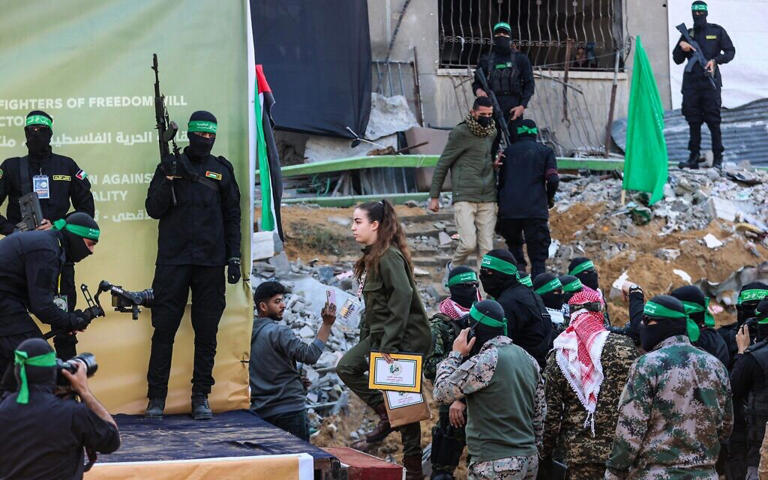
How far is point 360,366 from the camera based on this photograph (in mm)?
8367

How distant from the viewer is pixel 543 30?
19.4 meters

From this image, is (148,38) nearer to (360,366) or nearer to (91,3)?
(91,3)

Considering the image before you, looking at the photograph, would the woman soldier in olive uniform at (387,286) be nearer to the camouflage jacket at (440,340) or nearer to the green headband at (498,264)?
the camouflage jacket at (440,340)

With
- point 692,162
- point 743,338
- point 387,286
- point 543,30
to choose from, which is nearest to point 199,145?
point 387,286

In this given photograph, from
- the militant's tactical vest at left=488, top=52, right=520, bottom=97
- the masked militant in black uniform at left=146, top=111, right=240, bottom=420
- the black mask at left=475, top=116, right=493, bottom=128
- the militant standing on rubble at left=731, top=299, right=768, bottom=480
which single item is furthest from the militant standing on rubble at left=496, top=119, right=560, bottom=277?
the masked militant in black uniform at left=146, top=111, right=240, bottom=420

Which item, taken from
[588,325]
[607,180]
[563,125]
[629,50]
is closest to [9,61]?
[588,325]

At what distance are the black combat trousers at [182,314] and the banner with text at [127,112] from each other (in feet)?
1.21

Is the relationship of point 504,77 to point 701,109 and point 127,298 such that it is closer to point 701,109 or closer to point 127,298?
point 701,109

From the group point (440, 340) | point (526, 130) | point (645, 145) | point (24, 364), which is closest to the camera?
point (24, 364)

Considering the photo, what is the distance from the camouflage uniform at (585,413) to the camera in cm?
710

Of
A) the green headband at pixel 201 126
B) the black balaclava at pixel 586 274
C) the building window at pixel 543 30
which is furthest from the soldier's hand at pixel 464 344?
the building window at pixel 543 30

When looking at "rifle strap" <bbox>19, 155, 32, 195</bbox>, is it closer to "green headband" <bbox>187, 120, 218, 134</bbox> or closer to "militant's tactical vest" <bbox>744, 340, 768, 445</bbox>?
"green headband" <bbox>187, 120, 218, 134</bbox>

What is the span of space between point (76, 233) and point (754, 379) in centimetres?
436

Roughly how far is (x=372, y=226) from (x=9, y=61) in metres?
2.96
